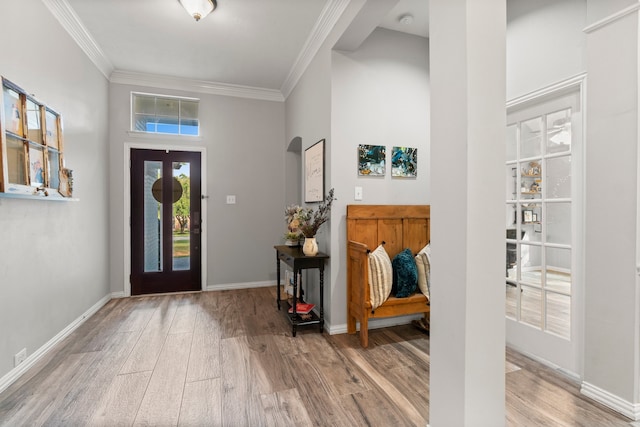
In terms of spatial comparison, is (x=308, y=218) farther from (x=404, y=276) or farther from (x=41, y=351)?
(x=41, y=351)

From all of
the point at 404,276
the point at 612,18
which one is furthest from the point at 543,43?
the point at 404,276

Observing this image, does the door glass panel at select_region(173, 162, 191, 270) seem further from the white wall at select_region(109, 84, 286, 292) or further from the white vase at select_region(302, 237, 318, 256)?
the white vase at select_region(302, 237, 318, 256)

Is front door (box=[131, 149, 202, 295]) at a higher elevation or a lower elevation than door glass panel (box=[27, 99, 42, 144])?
lower

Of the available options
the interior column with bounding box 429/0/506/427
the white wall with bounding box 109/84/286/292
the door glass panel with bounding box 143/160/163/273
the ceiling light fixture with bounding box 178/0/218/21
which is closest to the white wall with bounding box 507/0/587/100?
the interior column with bounding box 429/0/506/427

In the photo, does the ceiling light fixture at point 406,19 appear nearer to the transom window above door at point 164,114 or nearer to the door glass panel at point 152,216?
the transom window above door at point 164,114

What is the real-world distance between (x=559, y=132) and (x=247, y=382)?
285 cm

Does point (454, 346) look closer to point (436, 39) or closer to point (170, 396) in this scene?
point (436, 39)

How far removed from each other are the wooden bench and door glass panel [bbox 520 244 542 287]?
804mm

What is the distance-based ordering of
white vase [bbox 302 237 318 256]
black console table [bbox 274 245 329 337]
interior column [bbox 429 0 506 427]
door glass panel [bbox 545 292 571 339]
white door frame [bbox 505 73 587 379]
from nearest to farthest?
1. interior column [bbox 429 0 506 427]
2. white door frame [bbox 505 73 587 379]
3. door glass panel [bbox 545 292 571 339]
4. black console table [bbox 274 245 329 337]
5. white vase [bbox 302 237 318 256]

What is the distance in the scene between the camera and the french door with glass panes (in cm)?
213

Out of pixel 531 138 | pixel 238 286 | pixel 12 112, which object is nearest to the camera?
pixel 12 112

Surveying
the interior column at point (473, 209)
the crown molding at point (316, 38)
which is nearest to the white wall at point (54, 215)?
the crown molding at point (316, 38)

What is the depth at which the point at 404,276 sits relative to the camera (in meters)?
2.65

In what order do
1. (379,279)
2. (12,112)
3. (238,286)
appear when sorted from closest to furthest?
(12,112)
(379,279)
(238,286)
